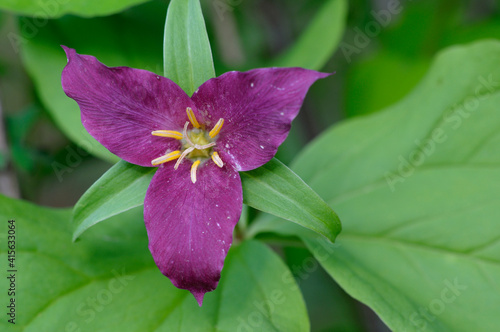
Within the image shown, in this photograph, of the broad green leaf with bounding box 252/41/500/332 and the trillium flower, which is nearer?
the trillium flower

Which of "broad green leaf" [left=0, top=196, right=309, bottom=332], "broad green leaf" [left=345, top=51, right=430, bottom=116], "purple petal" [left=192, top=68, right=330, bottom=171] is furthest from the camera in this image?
"broad green leaf" [left=345, top=51, right=430, bottom=116]

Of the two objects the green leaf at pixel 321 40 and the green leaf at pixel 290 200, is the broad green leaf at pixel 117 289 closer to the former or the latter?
the green leaf at pixel 290 200

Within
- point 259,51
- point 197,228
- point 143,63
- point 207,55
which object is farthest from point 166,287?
point 259,51

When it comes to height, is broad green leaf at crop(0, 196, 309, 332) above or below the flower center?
below

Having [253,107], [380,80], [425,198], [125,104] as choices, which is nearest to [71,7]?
[125,104]

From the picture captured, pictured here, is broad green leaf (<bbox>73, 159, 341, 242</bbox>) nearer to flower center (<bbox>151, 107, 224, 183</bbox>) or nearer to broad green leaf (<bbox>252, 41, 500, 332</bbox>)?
flower center (<bbox>151, 107, 224, 183</bbox>)

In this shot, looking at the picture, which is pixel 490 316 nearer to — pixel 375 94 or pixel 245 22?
pixel 375 94

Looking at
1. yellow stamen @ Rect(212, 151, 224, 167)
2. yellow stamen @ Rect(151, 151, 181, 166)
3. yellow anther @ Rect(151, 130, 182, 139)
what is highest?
yellow stamen @ Rect(212, 151, 224, 167)

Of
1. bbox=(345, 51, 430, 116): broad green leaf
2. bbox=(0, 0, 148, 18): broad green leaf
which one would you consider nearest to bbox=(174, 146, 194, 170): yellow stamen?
bbox=(0, 0, 148, 18): broad green leaf

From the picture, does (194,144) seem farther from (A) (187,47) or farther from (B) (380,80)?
(B) (380,80)
